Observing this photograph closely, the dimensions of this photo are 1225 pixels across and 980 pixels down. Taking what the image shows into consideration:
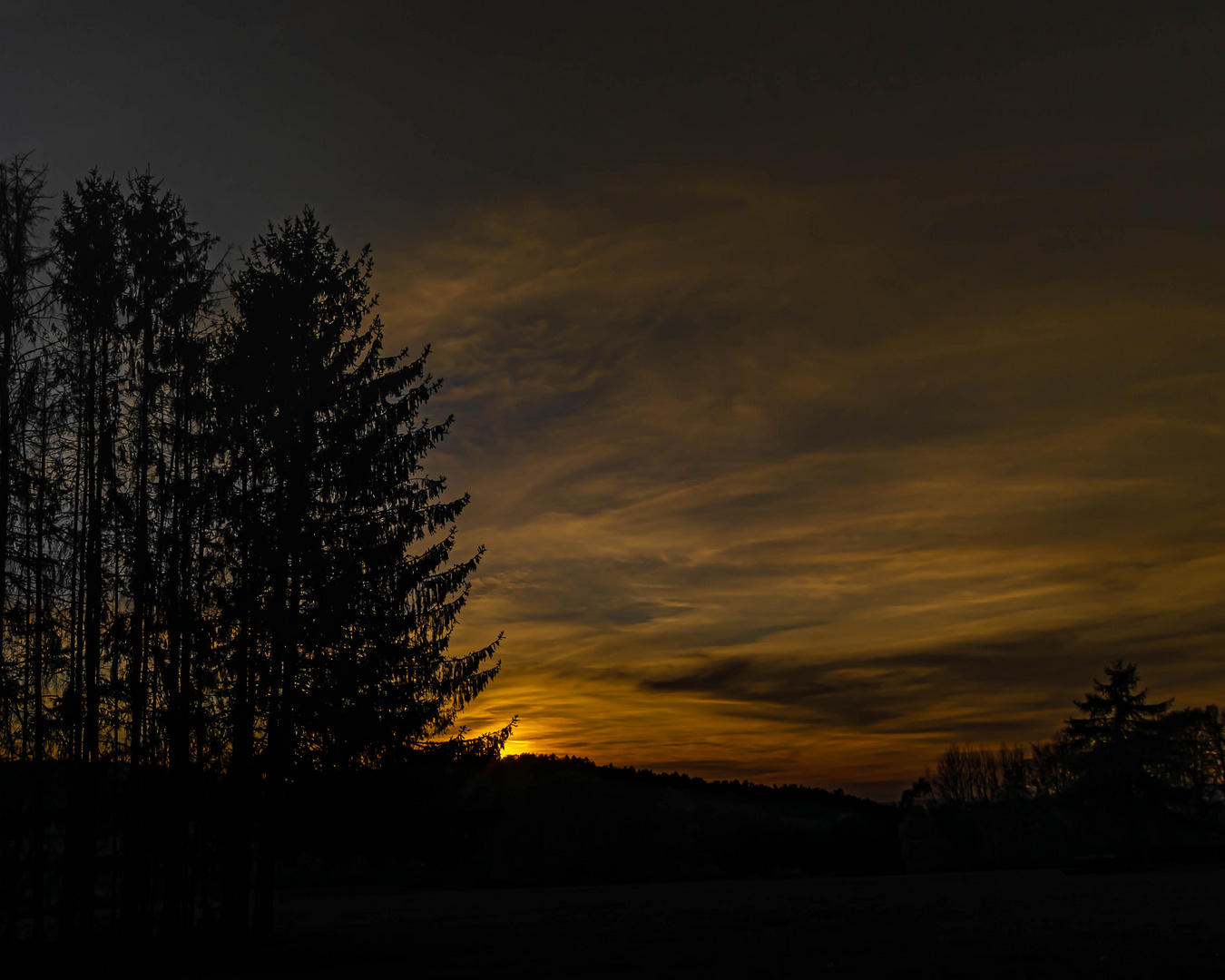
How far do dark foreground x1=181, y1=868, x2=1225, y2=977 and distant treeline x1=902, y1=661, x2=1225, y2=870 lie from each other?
21516 millimetres

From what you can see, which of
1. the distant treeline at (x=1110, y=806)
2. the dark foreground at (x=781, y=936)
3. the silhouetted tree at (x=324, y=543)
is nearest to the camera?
the dark foreground at (x=781, y=936)

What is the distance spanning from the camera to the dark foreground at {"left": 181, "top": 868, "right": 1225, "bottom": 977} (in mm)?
14484

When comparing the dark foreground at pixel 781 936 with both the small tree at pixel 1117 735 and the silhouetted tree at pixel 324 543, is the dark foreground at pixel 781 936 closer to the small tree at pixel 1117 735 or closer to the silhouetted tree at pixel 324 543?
the silhouetted tree at pixel 324 543

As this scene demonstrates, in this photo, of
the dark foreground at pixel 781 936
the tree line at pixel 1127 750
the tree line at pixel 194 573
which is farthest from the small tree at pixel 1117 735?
the tree line at pixel 194 573

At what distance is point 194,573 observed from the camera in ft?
70.6

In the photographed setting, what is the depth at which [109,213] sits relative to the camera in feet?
71.3

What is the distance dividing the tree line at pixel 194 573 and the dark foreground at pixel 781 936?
3.77m

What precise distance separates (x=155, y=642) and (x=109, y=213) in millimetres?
9726

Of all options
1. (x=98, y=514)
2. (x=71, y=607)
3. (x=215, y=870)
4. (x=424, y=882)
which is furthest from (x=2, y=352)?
(x=424, y=882)

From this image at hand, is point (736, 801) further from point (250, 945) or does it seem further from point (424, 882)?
point (250, 945)

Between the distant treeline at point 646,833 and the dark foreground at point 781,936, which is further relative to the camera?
the distant treeline at point 646,833

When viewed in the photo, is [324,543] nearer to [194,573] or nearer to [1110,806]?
[194,573]

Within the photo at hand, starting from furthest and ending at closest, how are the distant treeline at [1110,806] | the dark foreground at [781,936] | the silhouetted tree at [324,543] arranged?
the distant treeline at [1110,806] < the silhouetted tree at [324,543] < the dark foreground at [781,936]

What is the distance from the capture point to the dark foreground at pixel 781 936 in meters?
14.5
